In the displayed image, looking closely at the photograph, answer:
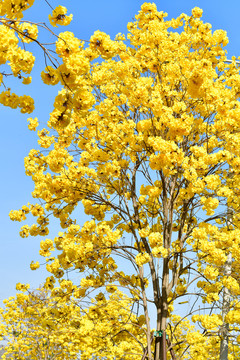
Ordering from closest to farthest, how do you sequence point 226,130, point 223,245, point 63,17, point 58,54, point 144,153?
point 58,54 < point 63,17 < point 223,245 < point 226,130 < point 144,153

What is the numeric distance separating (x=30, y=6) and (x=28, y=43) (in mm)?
383

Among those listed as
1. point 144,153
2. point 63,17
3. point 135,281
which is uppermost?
point 144,153

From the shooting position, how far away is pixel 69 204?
6953 mm

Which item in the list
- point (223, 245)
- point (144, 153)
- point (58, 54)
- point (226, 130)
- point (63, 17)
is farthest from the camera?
point (144, 153)

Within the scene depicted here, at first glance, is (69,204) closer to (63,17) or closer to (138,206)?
(138,206)

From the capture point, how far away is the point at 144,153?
269 inches

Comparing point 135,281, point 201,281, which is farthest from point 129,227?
point 201,281

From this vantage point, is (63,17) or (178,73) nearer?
(63,17)

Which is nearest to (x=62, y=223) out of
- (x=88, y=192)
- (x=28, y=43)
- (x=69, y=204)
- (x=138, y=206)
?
(x=69, y=204)

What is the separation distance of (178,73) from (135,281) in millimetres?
3709

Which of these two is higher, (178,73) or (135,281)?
(178,73)

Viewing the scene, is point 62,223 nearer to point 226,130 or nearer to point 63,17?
point 226,130

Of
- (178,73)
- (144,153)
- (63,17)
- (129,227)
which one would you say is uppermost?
(178,73)

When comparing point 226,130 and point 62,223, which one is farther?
point 62,223
